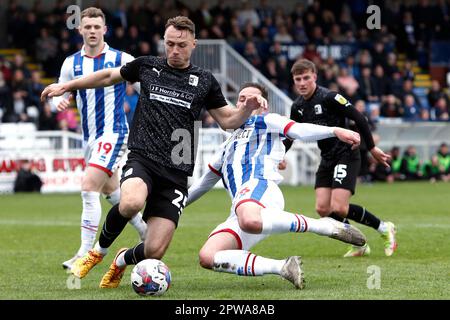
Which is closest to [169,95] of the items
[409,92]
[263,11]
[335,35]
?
[409,92]

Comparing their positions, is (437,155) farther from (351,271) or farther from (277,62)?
(351,271)

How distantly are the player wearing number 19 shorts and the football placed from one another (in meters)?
2.58

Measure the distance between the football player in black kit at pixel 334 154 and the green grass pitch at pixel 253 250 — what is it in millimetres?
400

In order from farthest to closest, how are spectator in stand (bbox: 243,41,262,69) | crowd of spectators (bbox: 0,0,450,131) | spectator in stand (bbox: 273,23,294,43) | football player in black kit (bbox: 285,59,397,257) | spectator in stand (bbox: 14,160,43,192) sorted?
spectator in stand (bbox: 273,23,294,43), spectator in stand (bbox: 243,41,262,69), crowd of spectators (bbox: 0,0,450,131), spectator in stand (bbox: 14,160,43,192), football player in black kit (bbox: 285,59,397,257)

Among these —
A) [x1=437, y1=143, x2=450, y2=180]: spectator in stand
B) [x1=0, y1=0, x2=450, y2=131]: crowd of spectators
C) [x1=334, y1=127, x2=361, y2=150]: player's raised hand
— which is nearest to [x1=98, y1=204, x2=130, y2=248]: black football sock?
[x1=334, y1=127, x2=361, y2=150]: player's raised hand

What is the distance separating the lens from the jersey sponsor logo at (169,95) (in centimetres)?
911

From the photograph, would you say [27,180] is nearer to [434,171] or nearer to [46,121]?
[46,121]

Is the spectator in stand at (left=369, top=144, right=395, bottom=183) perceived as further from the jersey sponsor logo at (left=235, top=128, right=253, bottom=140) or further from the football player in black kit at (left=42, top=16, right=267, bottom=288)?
the football player in black kit at (left=42, top=16, right=267, bottom=288)

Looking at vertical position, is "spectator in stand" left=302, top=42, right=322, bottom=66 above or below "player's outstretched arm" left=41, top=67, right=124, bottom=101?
below

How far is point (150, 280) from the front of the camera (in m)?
8.39

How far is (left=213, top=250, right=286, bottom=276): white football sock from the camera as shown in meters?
8.63

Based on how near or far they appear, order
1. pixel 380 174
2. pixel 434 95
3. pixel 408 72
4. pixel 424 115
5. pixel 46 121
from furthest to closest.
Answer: pixel 408 72 < pixel 434 95 < pixel 424 115 < pixel 380 174 < pixel 46 121

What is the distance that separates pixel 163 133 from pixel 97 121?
2397 millimetres

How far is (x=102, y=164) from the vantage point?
11.0m
